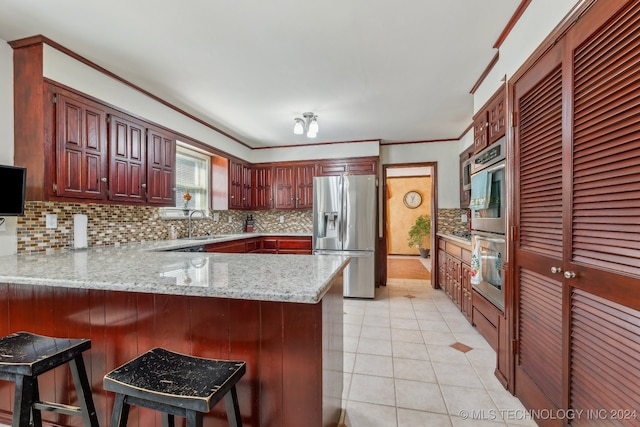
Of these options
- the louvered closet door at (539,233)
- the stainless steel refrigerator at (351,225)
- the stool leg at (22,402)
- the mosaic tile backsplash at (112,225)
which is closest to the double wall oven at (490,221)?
the louvered closet door at (539,233)

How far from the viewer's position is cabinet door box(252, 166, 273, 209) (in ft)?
16.3

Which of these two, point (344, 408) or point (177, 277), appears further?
point (344, 408)

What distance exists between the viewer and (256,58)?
7.38 feet

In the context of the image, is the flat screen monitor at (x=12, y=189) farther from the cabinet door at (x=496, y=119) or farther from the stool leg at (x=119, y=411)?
the cabinet door at (x=496, y=119)

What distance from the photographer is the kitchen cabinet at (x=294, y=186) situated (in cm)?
477

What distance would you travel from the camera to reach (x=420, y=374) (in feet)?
6.82

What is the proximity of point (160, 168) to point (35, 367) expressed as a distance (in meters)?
2.25

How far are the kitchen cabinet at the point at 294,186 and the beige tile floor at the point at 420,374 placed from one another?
214 cm

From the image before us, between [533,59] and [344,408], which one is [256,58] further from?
[344,408]

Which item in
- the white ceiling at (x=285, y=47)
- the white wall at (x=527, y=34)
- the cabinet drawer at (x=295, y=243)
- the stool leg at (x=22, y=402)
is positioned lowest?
the stool leg at (x=22, y=402)

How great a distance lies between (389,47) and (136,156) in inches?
98.6

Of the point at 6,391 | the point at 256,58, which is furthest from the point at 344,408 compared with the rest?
the point at 256,58

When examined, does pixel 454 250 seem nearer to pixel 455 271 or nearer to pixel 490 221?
pixel 455 271

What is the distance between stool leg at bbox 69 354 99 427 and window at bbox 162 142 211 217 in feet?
7.66
